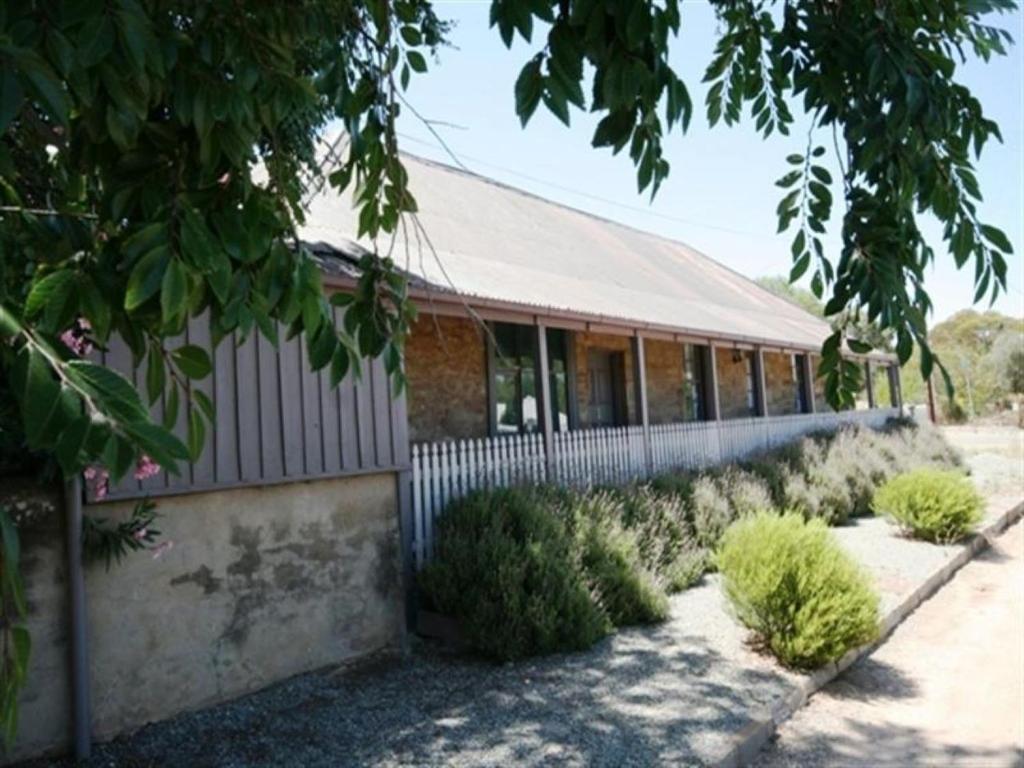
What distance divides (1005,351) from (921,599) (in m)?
40.1

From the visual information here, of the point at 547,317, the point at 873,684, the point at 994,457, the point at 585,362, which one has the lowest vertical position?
the point at 873,684

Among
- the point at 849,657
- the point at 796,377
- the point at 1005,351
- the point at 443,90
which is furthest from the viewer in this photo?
the point at 1005,351

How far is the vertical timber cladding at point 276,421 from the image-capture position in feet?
17.3

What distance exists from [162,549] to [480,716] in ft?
8.14

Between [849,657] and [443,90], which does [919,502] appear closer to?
[849,657]

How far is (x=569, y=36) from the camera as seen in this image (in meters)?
1.84

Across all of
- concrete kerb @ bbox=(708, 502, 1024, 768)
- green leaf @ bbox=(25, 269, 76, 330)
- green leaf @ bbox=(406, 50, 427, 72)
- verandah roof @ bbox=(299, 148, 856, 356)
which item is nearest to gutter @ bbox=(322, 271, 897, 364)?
verandah roof @ bbox=(299, 148, 856, 356)

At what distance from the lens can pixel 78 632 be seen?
449cm

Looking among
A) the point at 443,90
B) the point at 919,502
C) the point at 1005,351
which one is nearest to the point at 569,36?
the point at 443,90

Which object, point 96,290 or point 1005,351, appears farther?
point 1005,351

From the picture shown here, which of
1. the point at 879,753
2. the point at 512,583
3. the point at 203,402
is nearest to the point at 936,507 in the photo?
the point at 879,753

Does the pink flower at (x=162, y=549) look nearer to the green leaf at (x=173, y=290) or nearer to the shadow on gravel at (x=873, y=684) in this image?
the green leaf at (x=173, y=290)

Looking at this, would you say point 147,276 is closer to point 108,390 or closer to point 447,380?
point 108,390

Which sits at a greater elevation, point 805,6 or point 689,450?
point 805,6
